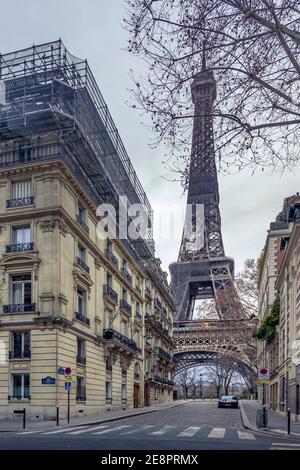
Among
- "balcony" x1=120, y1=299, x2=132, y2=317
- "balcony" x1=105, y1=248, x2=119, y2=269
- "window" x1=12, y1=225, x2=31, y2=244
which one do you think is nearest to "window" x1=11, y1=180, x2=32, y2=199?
"window" x1=12, y1=225, x2=31, y2=244

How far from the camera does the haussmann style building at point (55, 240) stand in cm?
2941

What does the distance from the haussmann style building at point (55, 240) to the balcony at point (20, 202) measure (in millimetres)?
64

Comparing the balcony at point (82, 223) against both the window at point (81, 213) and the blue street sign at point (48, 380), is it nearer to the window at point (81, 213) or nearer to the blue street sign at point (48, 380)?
the window at point (81, 213)

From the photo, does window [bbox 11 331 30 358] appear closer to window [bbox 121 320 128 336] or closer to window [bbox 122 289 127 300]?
window [bbox 121 320 128 336]

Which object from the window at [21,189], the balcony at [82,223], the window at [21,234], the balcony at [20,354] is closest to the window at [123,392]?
the balcony at [82,223]

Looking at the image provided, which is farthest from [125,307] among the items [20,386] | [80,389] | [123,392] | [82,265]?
[20,386]

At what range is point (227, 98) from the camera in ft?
39.6

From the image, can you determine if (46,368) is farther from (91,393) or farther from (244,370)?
(244,370)

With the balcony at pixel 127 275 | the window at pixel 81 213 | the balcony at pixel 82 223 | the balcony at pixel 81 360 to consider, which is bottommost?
the balcony at pixel 81 360

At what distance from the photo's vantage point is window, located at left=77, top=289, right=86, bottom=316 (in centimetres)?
3442

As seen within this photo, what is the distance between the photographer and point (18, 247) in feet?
102

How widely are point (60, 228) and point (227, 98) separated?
2015 centimetres

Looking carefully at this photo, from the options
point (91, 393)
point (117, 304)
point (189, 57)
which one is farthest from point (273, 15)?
point (117, 304)

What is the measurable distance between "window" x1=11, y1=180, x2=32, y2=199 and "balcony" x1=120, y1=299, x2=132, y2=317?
1625cm
